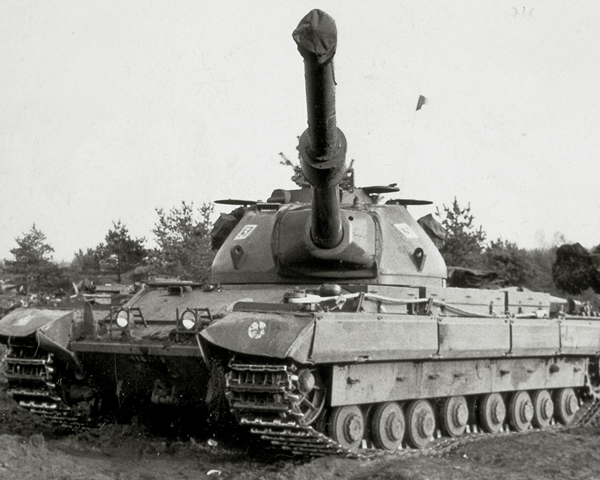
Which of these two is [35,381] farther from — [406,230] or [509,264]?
[509,264]

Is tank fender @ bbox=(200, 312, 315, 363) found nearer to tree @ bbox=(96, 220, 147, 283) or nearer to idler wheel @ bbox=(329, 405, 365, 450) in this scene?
idler wheel @ bbox=(329, 405, 365, 450)

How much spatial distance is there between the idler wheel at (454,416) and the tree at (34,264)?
100 feet

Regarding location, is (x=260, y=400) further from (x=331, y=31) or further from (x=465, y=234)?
(x=465, y=234)

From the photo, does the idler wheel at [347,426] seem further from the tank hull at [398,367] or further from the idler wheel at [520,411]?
the idler wheel at [520,411]

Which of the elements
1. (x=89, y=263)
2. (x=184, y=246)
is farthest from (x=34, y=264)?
(x=184, y=246)

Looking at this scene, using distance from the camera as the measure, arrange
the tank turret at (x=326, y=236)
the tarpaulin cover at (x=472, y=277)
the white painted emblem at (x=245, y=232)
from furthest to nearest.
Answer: the tarpaulin cover at (x=472, y=277) → the white painted emblem at (x=245, y=232) → the tank turret at (x=326, y=236)

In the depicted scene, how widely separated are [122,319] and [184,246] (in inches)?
754

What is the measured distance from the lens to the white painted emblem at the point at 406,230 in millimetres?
11258

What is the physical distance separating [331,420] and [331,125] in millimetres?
3058

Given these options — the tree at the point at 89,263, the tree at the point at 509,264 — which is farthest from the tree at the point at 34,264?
the tree at the point at 509,264

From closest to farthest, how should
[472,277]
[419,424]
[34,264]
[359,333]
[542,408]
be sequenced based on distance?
[359,333] < [419,424] < [542,408] < [472,277] < [34,264]

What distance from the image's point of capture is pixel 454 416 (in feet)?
34.6

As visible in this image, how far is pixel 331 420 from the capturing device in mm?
8797

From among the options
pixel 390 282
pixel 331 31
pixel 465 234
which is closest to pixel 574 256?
pixel 465 234
